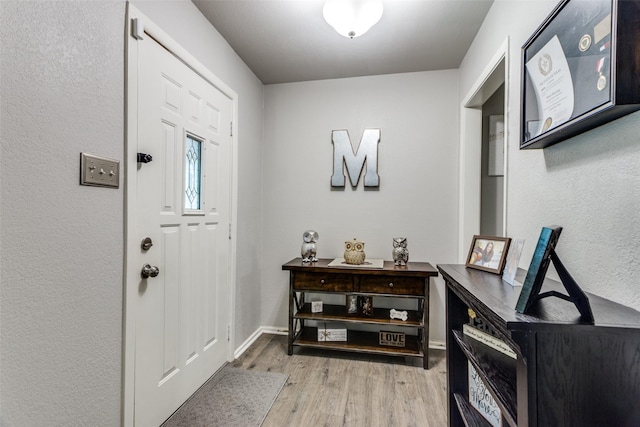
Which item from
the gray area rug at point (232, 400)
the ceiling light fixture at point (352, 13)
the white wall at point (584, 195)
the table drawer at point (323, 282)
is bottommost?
the gray area rug at point (232, 400)

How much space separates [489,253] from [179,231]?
165 centimetres

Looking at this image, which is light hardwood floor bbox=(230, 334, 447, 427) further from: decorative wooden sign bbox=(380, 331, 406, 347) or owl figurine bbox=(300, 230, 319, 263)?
owl figurine bbox=(300, 230, 319, 263)

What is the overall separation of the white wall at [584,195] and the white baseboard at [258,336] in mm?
1602

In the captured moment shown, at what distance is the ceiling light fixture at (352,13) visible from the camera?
1.61 metres

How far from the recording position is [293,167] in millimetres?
2982

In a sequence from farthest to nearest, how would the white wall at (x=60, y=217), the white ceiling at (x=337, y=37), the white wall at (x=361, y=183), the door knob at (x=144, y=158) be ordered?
the white wall at (x=361, y=183) < the white ceiling at (x=337, y=37) < the door knob at (x=144, y=158) < the white wall at (x=60, y=217)

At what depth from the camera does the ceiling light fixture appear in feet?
5.29

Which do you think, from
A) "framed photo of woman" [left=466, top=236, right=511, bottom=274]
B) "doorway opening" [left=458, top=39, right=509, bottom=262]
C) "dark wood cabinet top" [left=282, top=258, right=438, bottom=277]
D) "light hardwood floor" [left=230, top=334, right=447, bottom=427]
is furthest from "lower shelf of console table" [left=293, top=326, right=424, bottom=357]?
"framed photo of woman" [left=466, top=236, right=511, bottom=274]

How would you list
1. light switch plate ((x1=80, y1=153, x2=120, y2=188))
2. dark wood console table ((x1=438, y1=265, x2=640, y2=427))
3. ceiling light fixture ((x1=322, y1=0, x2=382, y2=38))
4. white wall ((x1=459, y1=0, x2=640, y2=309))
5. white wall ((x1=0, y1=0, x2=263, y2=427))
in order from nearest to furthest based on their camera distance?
1. dark wood console table ((x1=438, y1=265, x2=640, y2=427))
2. white wall ((x1=459, y1=0, x2=640, y2=309))
3. white wall ((x1=0, y1=0, x2=263, y2=427))
4. light switch plate ((x1=80, y1=153, x2=120, y2=188))
5. ceiling light fixture ((x1=322, y1=0, x2=382, y2=38))

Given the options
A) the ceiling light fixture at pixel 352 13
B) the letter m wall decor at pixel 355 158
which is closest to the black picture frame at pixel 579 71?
the ceiling light fixture at pixel 352 13

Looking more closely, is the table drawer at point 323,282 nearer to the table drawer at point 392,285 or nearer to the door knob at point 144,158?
the table drawer at point 392,285

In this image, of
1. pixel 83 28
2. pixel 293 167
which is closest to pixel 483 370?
pixel 83 28

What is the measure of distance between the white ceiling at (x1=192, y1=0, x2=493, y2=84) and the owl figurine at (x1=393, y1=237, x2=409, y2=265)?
5.03 feet

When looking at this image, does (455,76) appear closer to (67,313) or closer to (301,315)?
(301,315)
